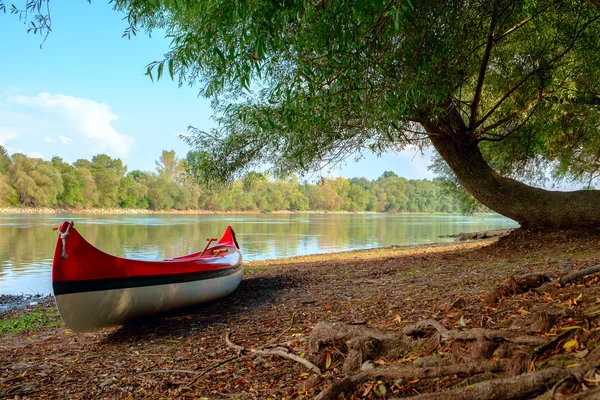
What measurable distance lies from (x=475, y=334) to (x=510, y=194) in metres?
7.42

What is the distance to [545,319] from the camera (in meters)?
2.86

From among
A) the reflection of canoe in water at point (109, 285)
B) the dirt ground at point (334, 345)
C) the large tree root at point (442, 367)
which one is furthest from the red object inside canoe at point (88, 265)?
the large tree root at point (442, 367)

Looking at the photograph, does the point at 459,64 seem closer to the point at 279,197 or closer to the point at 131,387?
the point at 131,387

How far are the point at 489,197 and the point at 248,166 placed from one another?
5381 millimetres

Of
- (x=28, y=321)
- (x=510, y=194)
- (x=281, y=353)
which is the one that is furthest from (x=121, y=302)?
(x=510, y=194)

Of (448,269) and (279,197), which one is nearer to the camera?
(448,269)

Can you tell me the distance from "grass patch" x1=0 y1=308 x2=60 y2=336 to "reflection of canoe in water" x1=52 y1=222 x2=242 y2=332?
2.25m

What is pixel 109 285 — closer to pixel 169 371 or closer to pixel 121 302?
pixel 121 302

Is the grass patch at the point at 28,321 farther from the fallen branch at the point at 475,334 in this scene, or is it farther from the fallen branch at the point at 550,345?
the fallen branch at the point at 550,345

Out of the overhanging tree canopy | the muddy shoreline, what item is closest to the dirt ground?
the overhanging tree canopy

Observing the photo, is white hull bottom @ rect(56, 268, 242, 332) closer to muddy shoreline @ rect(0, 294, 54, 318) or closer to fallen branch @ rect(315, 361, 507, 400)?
fallen branch @ rect(315, 361, 507, 400)

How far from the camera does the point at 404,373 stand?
2615mm

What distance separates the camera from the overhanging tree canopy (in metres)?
4.37

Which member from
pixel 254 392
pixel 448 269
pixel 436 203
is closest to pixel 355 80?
pixel 254 392
